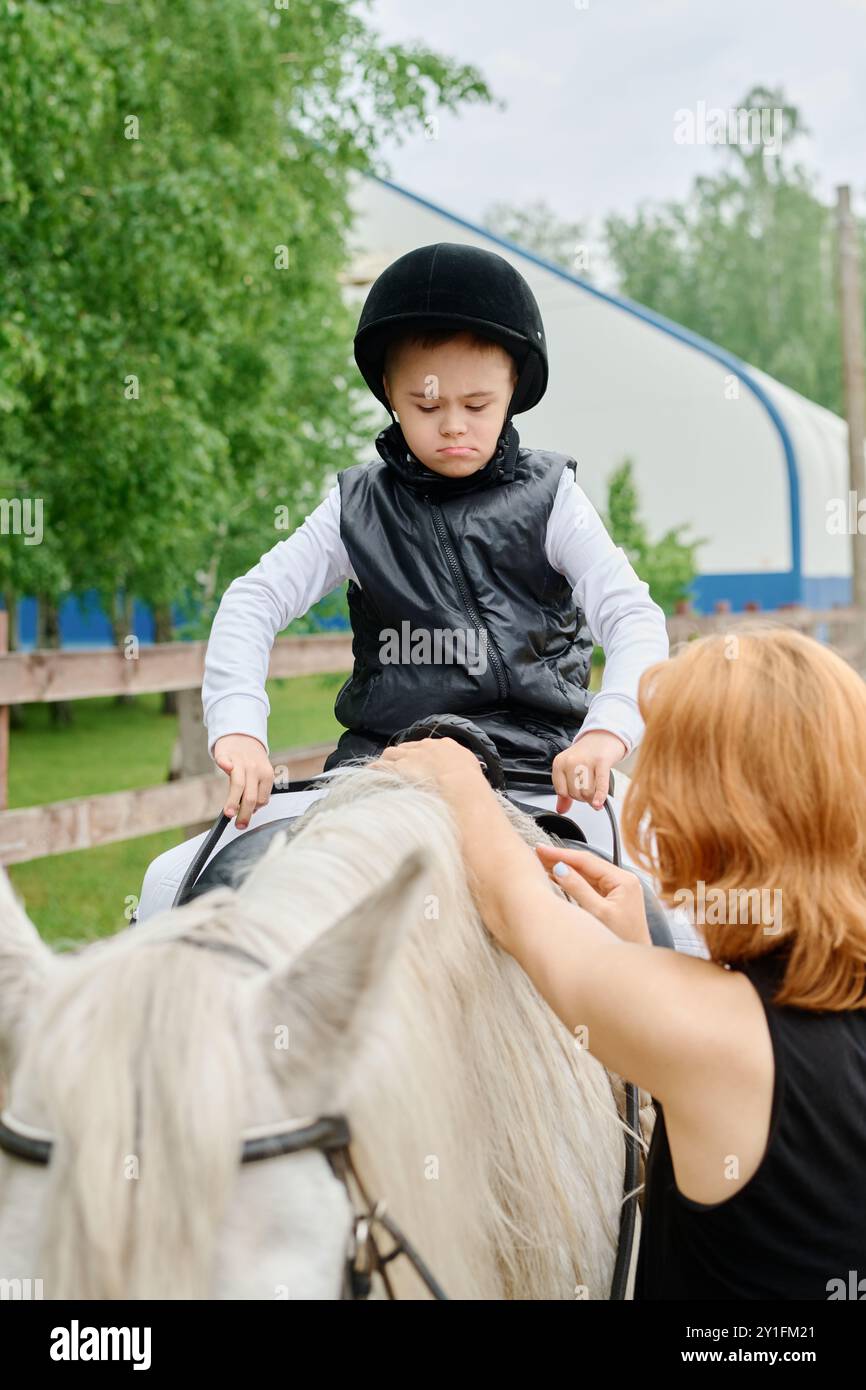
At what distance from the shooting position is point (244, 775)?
1882mm

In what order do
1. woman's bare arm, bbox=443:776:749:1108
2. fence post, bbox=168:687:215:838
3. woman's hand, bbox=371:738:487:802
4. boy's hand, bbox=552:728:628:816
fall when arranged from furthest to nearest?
fence post, bbox=168:687:215:838 < boy's hand, bbox=552:728:628:816 < woman's hand, bbox=371:738:487:802 < woman's bare arm, bbox=443:776:749:1108

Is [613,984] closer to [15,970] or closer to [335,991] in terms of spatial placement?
[335,991]

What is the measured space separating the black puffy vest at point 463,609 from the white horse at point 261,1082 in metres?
0.73

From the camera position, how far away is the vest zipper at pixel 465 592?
212 centimetres

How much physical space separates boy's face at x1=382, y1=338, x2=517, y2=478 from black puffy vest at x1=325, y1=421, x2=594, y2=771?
7cm

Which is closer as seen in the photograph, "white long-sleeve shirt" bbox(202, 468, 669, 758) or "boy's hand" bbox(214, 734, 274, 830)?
"boy's hand" bbox(214, 734, 274, 830)

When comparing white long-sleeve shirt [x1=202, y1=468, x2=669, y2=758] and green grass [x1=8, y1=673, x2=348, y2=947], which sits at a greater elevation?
white long-sleeve shirt [x1=202, y1=468, x2=669, y2=758]

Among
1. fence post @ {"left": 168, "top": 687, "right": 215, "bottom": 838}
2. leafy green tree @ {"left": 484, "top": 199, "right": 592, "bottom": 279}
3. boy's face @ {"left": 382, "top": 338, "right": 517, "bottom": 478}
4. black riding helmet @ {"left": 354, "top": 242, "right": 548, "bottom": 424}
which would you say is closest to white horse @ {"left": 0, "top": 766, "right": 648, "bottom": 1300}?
boy's face @ {"left": 382, "top": 338, "right": 517, "bottom": 478}

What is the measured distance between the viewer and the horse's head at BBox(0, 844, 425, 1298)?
954 mm

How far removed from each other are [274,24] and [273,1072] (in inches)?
378

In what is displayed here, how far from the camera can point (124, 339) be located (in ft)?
22.6

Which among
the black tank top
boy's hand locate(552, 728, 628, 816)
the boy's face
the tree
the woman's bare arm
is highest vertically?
the tree

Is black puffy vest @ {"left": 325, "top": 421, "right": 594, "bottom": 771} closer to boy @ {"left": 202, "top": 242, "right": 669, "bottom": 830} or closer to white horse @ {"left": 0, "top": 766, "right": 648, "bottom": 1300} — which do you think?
boy @ {"left": 202, "top": 242, "right": 669, "bottom": 830}
